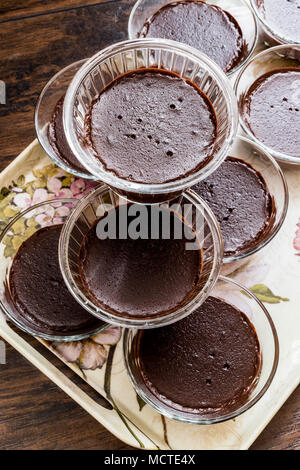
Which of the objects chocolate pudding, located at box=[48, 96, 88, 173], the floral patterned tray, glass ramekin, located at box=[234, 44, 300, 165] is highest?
glass ramekin, located at box=[234, 44, 300, 165]

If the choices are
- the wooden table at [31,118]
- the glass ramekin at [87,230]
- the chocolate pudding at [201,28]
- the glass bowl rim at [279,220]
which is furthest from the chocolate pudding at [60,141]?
the glass bowl rim at [279,220]

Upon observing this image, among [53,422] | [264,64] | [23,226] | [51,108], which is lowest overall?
[53,422]

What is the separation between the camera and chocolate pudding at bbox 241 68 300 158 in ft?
6.82

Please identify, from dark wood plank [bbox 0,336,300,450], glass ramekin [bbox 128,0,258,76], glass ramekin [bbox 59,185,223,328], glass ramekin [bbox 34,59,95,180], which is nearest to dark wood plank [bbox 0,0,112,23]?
glass ramekin [bbox 128,0,258,76]

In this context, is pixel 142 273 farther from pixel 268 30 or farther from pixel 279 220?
pixel 268 30

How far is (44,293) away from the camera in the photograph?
185 centimetres

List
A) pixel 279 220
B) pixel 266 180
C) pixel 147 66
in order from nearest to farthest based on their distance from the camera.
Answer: pixel 147 66
pixel 279 220
pixel 266 180

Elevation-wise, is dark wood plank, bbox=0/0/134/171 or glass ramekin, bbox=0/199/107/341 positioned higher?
dark wood plank, bbox=0/0/134/171

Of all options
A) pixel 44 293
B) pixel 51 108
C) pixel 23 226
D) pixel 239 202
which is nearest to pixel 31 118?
pixel 51 108

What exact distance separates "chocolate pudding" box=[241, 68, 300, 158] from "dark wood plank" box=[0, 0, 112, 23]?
0.74 metres

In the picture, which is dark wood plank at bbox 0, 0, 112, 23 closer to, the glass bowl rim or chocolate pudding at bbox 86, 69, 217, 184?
the glass bowl rim

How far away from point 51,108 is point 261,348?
110 centimetres

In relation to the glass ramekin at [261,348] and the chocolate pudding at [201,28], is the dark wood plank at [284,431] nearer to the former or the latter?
the glass ramekin at [261,348]
